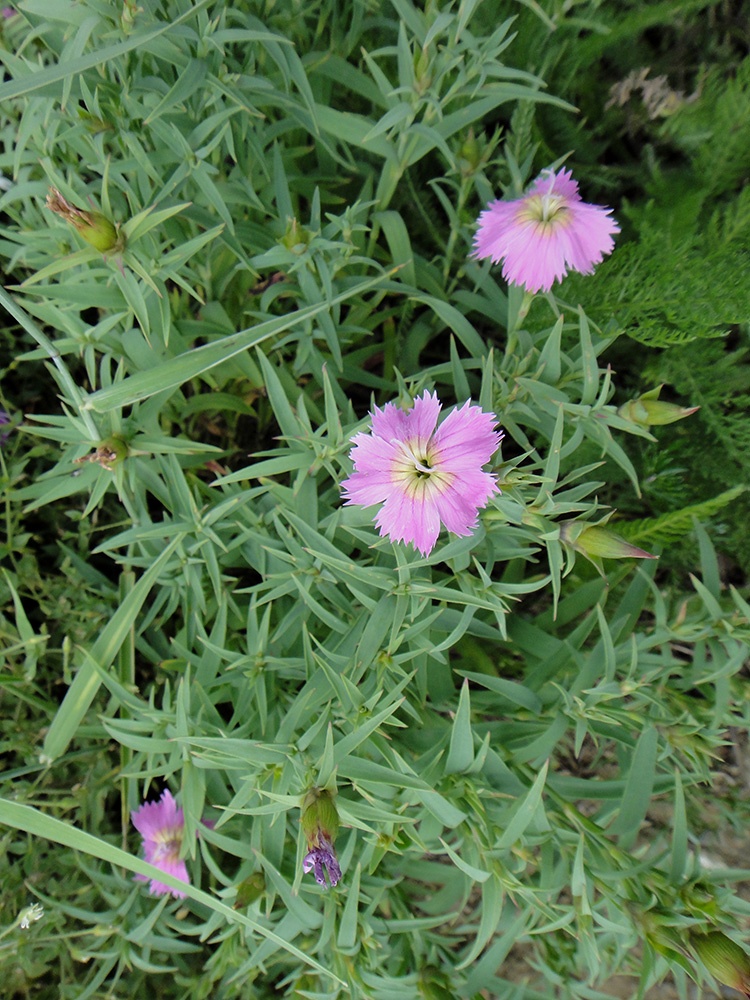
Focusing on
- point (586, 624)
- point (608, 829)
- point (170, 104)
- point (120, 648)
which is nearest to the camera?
point (170, 104)

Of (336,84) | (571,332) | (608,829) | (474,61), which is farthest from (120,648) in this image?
(336,84)

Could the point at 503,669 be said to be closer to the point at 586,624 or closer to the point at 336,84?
the point at 586,624

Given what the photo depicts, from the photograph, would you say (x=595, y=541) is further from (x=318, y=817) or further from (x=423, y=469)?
(x=318, y=817)

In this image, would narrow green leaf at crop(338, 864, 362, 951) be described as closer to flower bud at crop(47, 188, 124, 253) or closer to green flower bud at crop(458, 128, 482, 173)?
flower bud at crop(47, 188, 124, 253)

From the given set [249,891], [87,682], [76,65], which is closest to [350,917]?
[249,891]

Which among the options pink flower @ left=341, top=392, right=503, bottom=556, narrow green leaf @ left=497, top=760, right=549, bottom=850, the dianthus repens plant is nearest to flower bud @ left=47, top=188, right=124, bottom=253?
the dianthus repens plant

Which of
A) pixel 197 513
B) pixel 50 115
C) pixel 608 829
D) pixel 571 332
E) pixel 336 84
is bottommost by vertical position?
pixel 608 829
